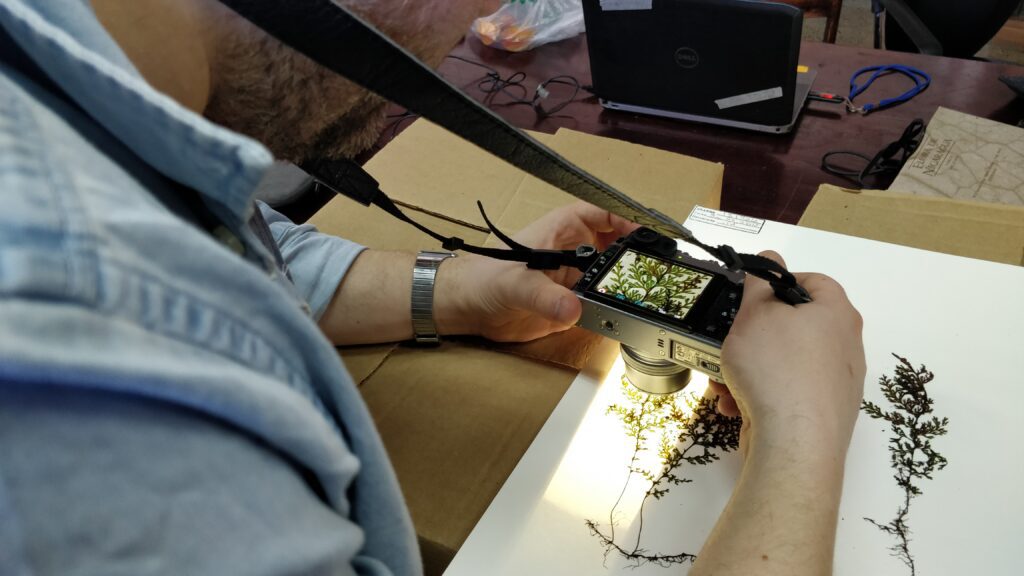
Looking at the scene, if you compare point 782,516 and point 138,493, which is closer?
point 138,493

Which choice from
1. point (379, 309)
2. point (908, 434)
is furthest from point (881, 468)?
point (379, 309)

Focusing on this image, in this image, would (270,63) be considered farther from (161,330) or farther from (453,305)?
(453,305)

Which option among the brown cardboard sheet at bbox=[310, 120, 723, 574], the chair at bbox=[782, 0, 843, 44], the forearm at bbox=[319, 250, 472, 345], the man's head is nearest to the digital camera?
the brown cardboard sheet at bbox=[310, 120, 723, 574]

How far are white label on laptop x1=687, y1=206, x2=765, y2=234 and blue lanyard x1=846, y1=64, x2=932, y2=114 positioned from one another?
0.45 m

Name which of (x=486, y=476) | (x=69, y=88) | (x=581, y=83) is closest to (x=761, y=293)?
(x=486, y=476)

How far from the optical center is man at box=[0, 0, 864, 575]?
9.9 inches

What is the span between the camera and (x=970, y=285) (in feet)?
2.83

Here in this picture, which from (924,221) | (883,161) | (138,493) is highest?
(883,161)

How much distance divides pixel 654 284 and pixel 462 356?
302 mm

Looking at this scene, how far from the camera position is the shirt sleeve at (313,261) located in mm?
965

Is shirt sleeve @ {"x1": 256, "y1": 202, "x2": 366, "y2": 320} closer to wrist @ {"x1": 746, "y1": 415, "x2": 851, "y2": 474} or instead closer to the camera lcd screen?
the camera lcd screen

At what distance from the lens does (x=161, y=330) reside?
28 cm

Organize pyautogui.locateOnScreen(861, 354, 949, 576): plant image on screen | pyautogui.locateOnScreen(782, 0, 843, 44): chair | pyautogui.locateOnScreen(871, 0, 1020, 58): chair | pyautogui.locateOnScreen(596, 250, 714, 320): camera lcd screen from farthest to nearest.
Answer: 1. pyautogui.locateOnScreen(782, 0, 843, 44): chair
2. pyautogui.locateOnScreen(871, 0, 1020, 58): chair
3. pyautogui.locateOnScreen(596, 250, 714, 320): camera lcd screen
4. pyautogui.locateOnScreen(861, 354, 949, 576): plant image on screen

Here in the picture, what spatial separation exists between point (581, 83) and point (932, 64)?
0.71m
